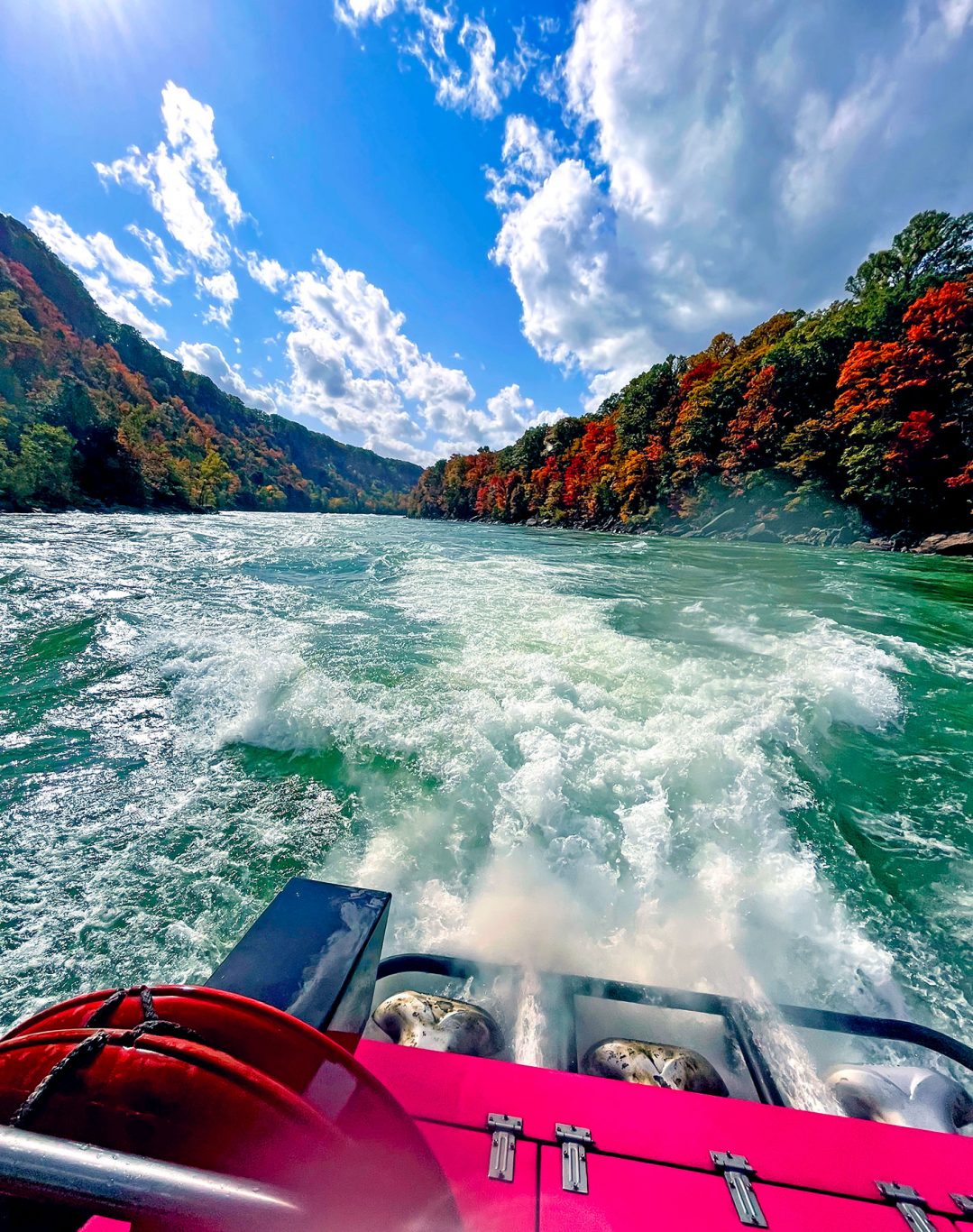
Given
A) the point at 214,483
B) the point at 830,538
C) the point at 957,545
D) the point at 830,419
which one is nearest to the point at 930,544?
the point at 957,545

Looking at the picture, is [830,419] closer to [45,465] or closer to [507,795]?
[507,795]

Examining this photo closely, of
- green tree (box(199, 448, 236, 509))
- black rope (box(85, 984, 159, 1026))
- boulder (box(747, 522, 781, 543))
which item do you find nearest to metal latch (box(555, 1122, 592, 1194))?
black rope (box(85, 984, 159, 1026))

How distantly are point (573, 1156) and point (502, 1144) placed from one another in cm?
17

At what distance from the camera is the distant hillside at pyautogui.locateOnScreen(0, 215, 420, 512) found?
34.4 metres

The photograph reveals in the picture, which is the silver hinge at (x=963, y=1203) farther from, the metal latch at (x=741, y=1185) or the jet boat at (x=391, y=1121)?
the metal latch at (x=741, y=1185)

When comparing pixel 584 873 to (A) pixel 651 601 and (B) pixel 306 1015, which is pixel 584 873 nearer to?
(B) pixel 306 1015

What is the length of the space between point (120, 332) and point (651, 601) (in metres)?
132

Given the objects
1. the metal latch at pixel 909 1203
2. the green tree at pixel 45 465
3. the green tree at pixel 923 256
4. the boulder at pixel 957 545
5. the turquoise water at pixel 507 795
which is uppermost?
the green tree at pixel 923 256

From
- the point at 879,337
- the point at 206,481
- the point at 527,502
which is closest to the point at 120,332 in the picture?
the point at 206,481

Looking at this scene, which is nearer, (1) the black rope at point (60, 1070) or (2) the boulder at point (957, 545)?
(1) the black rope at point (60, 1070)

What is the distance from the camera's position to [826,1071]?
1821 mm

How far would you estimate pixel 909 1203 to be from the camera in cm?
103

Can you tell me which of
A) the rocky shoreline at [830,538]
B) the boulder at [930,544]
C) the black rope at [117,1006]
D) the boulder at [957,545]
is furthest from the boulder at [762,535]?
the black rope at [117,1006]

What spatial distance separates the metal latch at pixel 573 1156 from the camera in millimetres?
1033
